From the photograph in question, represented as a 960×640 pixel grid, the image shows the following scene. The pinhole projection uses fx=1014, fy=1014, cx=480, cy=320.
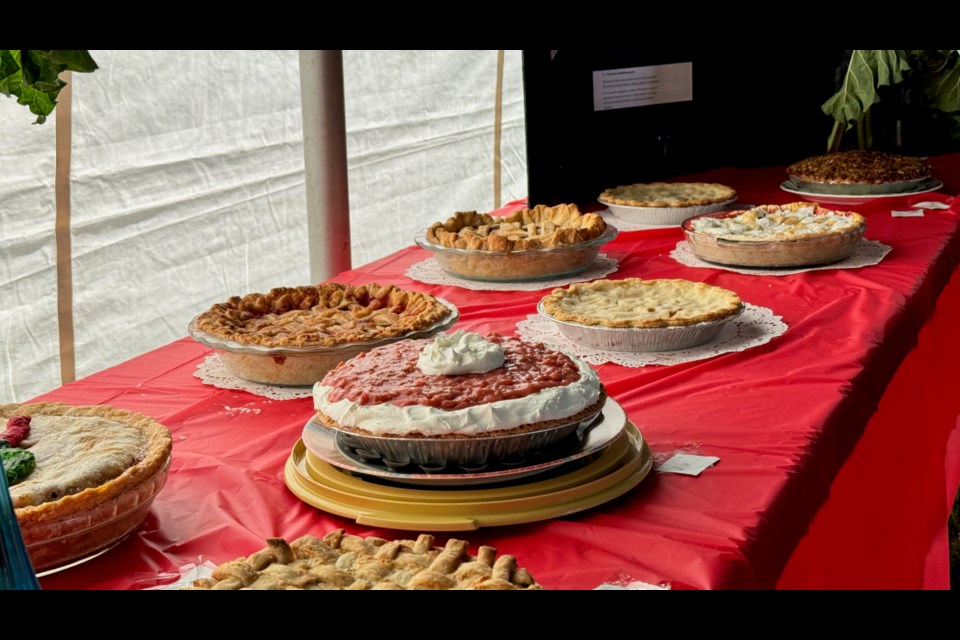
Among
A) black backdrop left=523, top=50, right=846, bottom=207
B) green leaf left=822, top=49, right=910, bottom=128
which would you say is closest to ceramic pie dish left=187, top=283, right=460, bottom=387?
black backdrop left=523, top=50, right=846, bottom=207

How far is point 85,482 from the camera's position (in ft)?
3.15

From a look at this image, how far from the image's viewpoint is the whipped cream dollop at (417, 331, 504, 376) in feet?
3.88

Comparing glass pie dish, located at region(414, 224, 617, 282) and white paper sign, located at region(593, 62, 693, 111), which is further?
white paper sign, located at region(593, 62, 693, 111)

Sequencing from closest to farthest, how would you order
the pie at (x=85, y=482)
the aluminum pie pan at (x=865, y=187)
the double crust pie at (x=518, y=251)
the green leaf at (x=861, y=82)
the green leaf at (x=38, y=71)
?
1. the green leaf at (x=38, y=71)
2. the pie at (x=85, y=482)
3. the double crust pie at (x=518, y=251)
4. the aluminum pie pan at (x=865, y=187)
5. the green leaf at (x=861, y=82)

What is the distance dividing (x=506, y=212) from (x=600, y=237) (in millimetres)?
1033

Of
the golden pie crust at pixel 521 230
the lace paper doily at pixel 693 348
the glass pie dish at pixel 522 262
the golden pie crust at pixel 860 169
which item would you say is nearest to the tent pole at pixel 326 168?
the golden pie crust at pixel 521 230

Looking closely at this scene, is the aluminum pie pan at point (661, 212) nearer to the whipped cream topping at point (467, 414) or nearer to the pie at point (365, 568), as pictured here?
the whipped cream topping at point (467, 414)

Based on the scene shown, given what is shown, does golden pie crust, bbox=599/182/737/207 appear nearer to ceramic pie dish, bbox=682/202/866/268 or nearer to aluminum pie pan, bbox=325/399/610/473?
ceramic pie dish, bbox=682/202/866/268

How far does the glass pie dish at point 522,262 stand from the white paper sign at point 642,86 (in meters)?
1.31

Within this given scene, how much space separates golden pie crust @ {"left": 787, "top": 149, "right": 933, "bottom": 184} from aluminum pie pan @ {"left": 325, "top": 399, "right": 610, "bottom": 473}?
2359 millimetres

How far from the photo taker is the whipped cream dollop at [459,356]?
1.18 metres

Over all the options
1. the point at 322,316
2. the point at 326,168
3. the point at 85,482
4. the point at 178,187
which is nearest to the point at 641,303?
the point at 322,316

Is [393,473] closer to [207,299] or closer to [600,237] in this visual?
[600,237]
